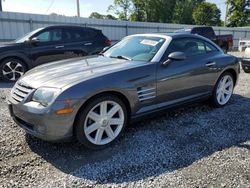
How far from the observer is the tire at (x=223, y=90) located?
513cm

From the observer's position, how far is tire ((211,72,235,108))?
5.13 metres

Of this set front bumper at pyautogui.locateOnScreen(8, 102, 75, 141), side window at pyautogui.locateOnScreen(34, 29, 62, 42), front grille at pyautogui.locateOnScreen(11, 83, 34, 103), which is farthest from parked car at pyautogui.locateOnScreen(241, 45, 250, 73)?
front grille at pyautogui.locateOnScreen(11, 83, 34, 103)

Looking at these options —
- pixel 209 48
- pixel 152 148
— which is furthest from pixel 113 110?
pixel 209 48

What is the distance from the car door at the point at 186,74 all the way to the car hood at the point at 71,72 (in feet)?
1.96

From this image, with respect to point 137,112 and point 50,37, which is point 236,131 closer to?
point 137,112

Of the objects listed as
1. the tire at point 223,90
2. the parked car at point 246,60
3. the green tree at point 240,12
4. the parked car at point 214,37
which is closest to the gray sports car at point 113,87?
the tire at point 223,90

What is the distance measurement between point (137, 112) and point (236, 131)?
5.28ft

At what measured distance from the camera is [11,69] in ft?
24.6

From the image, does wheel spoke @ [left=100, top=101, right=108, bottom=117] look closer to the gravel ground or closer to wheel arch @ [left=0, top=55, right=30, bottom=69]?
the gravel ground

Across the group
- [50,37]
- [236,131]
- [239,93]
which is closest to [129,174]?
[236,131]

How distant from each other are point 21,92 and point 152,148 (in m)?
1.83

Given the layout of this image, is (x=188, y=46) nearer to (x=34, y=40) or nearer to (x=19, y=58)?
(x=34, y=40)

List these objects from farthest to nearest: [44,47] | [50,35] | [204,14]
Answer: [204,14]
[50,35]
[44,47]

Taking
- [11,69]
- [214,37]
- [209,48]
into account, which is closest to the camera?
[209,48]
